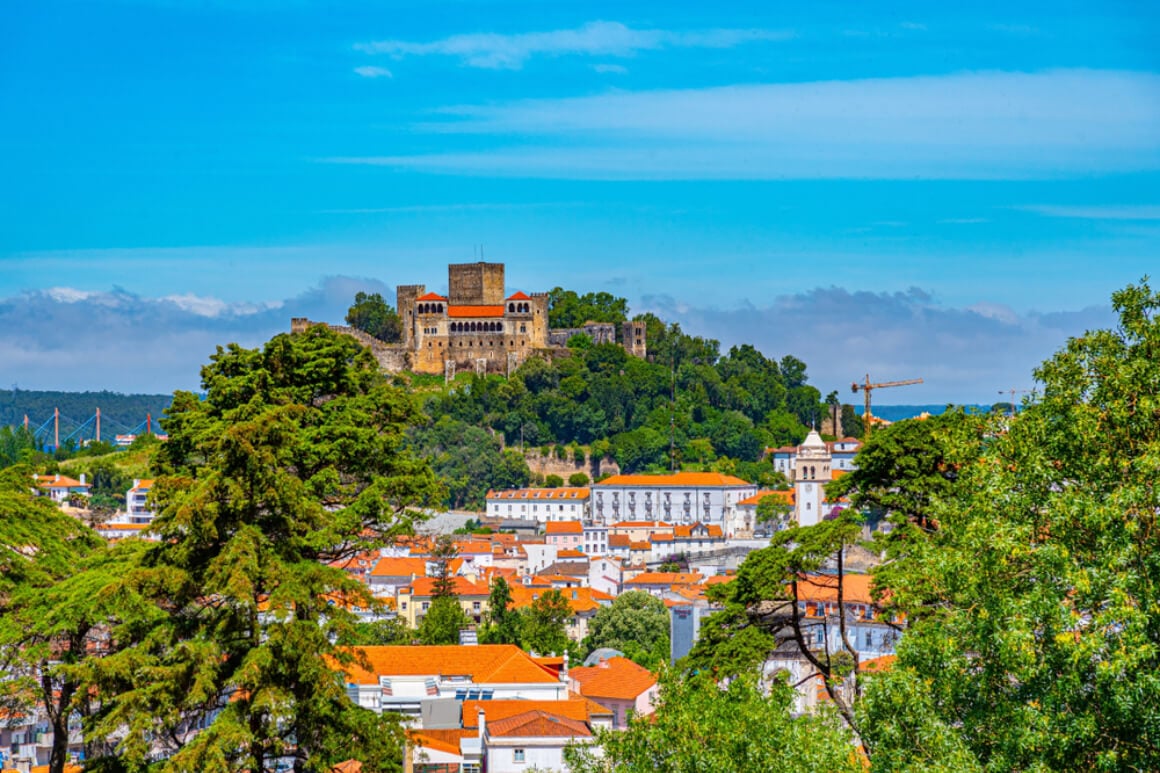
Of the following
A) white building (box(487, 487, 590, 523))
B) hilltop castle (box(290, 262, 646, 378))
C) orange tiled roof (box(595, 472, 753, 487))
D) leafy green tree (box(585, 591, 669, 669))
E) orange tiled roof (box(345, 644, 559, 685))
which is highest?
hilltop castle (box(290, 262, 646, 378))

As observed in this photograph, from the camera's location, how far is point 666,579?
90.2m

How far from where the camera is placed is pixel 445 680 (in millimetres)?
39906

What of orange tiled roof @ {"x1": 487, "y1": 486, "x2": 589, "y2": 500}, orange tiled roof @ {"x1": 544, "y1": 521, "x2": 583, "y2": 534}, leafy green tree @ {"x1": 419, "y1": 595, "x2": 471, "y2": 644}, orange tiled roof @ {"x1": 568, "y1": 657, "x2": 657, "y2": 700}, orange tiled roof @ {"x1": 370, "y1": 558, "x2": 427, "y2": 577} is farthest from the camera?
orange tiled roof @ {"x1": 487, "y1": 486, "x2": 589, "y2": 500}

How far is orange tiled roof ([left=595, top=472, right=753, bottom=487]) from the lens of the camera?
4793 inches

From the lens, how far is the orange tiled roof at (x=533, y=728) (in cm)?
3209

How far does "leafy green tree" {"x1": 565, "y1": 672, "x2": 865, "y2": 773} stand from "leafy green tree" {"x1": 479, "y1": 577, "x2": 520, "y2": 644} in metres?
39.9

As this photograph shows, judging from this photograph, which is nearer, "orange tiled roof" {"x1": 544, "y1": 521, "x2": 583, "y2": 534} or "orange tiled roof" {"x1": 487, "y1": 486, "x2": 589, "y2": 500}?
"orange tiled roof" {"x1": 544, "y1": 521, "x2": 583, "y2": 534}

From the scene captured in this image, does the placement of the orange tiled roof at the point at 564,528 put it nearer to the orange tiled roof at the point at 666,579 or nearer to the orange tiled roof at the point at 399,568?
the orange tiled roof at the point at 666,579

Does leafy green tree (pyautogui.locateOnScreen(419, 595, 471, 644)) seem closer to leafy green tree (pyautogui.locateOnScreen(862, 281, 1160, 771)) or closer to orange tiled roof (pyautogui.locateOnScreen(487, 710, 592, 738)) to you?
orange tiled roof (pyautogui.locateOnScreen(487, 710, 592, 738))

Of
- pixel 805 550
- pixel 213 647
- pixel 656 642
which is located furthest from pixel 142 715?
pixel 656 642

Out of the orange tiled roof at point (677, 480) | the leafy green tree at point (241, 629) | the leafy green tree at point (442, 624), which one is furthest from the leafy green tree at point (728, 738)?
the orange tiled roof at point (677, 480)

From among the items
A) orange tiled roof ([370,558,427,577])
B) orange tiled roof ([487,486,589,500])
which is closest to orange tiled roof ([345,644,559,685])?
orange tiled roof ([370,558,427,577])

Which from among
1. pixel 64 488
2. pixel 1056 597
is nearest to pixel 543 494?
pixel 64 488

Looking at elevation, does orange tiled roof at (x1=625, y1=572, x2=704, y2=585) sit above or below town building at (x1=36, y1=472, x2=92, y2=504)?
below
